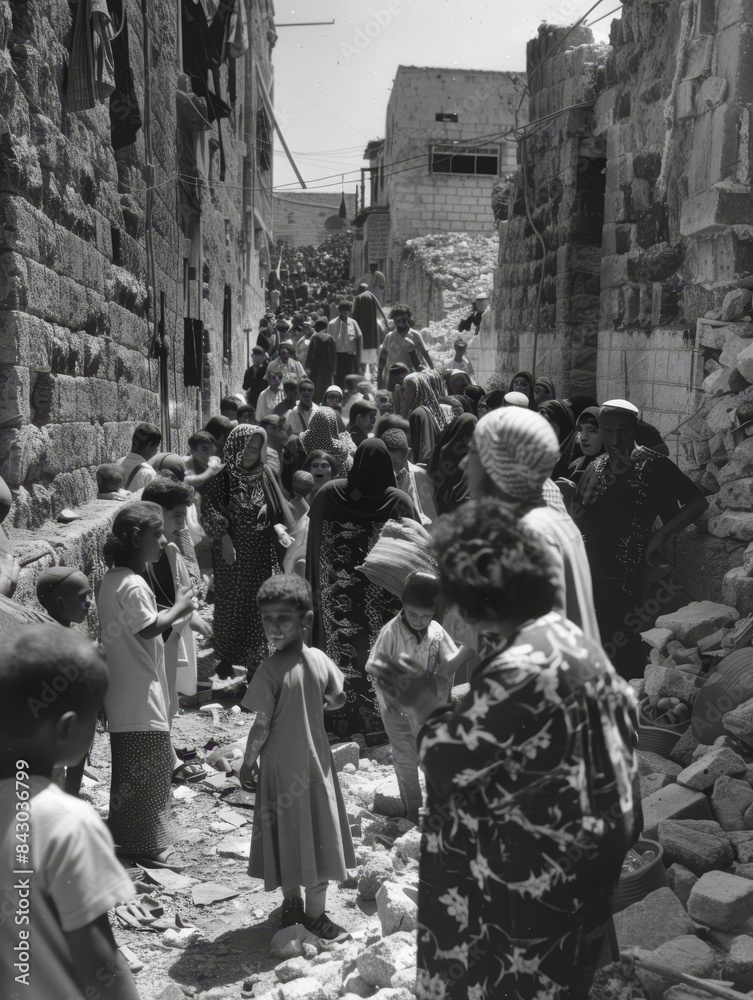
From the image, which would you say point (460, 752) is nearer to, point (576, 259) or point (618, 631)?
point (618, 631)

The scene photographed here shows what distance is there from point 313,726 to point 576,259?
7324 mm

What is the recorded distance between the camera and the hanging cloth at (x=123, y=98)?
7.45 m

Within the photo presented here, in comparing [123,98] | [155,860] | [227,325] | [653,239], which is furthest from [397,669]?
[227,325]

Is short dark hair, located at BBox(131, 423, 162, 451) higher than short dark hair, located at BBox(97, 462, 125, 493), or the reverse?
short dark hair, located at BBox(131, 423, 162, 451)

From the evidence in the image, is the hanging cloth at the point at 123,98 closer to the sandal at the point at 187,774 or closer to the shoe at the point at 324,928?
the sandal at the point at 187,774

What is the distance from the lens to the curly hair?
1915 mm

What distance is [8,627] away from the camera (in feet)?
8.55

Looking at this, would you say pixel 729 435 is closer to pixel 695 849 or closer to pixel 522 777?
pixel 695 849

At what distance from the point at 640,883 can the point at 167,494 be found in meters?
2.71

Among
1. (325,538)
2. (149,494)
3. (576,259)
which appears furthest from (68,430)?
(576,259)

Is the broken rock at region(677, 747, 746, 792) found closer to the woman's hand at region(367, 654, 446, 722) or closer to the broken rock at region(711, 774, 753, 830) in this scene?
the broken rock at region(711, 774, 753, 830)

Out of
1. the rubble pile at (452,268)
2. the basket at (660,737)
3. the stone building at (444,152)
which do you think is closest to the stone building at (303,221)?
the stone building at (444,152)

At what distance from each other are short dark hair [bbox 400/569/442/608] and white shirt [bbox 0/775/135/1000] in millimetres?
2585

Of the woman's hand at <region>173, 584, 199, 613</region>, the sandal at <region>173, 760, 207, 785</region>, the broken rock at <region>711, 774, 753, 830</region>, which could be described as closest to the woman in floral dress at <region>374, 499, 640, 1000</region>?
the broken rock at <region>711, 774, 753, 830</region>
